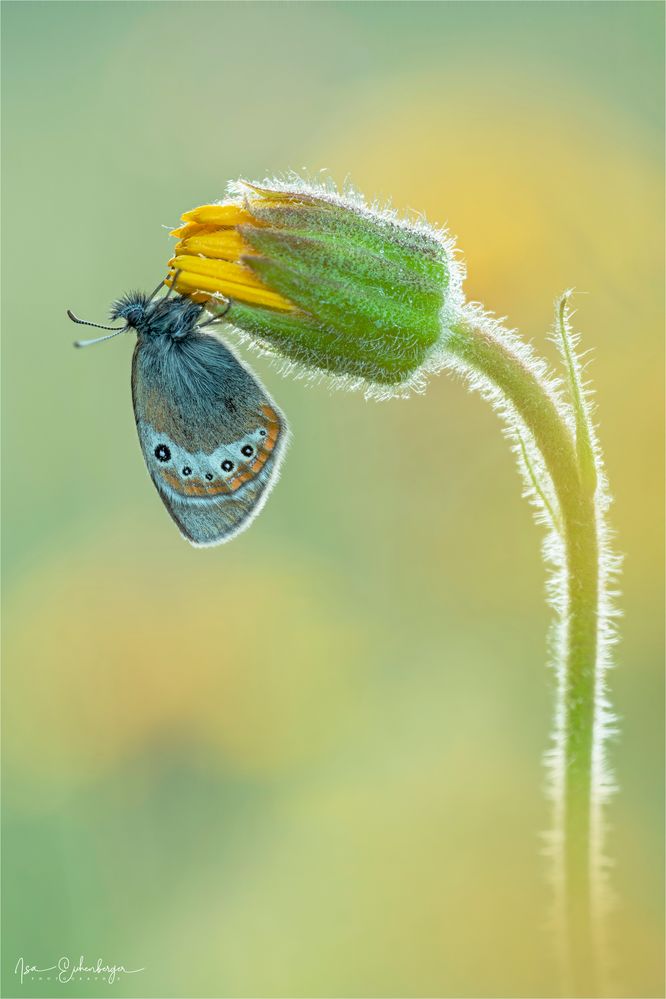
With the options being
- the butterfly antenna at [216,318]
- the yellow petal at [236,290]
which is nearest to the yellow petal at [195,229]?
the yellow petal at [236,290]

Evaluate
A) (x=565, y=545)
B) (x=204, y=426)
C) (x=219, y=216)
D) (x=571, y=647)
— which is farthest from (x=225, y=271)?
(x=571, y=647)

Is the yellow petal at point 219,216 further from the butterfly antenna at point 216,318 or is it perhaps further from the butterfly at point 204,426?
the butterfly at point 204,426

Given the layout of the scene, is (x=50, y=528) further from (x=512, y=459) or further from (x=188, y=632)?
(x=512, y=459)

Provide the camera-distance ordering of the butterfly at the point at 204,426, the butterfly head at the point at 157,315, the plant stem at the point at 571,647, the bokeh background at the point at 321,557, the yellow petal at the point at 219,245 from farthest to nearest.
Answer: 1. the bokeh background at the point at 321,557
2. the butterfly at the point at 204,426
3. the butterfly head at the point at 157,315
4. the yellow petal at the point at 219,245
5. the plant stem at the point at 571,647

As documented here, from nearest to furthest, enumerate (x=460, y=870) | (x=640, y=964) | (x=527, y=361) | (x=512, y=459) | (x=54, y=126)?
(x=527, y=361)
(x=640, y=964)
(x=460, y=870)
(x=512, y=459)
(x=54, y=126)

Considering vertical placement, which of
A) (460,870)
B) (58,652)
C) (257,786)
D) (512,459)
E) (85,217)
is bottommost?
(460,870)

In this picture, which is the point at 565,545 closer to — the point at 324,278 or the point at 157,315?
the point at 324,278

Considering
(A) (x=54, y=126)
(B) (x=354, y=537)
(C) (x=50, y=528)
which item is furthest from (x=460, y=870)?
(A) (x=54, y=126)
